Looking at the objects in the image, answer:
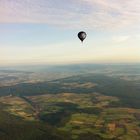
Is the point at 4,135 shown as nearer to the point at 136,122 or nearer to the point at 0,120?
the point at 0,120

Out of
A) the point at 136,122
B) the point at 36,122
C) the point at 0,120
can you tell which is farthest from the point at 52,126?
the point at 136,122

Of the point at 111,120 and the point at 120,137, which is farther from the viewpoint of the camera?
the point at 111,120

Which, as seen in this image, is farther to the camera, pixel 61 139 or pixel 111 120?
pixel 111 120

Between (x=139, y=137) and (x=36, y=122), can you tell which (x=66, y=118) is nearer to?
(x=36, y=122)

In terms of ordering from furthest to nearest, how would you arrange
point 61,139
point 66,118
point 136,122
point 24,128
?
1. point 66,118
2. point 136,122
3. point 24,128
4. point 61,139

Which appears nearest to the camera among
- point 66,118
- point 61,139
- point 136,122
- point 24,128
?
point 61,139

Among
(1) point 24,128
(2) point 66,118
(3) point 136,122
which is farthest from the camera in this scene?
(2) point 66,118

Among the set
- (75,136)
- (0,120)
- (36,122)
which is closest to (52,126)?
(36,122)
